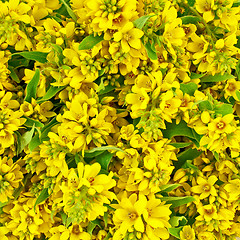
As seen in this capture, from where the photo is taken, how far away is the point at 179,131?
3.96ft

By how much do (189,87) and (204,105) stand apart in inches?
3.4

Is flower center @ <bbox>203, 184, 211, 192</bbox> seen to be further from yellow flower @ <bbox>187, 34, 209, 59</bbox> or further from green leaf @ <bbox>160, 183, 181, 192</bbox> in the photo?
yellow flower @ <bbox>187, 34, 209, 59</bbox>

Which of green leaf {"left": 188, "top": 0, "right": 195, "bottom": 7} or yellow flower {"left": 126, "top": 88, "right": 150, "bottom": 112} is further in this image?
green leaf {"left": 188, "top": 0, "right": 195, "bottom": 7}

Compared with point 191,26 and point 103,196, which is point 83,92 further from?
point 191,26

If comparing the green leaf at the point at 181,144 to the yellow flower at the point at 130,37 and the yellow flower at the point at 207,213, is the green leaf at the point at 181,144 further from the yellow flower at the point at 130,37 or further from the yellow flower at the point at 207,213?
the yellow flower at the point at 130,37

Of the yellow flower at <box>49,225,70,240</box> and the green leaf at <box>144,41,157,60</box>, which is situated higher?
the green leaf at <box>144,41,157,60</box>

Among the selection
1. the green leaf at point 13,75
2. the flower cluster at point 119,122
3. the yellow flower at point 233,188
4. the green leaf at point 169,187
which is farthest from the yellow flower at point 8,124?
the yellow flower at point 233,188

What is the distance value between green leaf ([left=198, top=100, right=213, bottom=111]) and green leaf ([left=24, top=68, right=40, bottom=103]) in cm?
52

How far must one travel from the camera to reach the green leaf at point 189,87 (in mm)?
1199

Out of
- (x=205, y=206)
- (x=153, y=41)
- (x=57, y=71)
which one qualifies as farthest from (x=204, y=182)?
(x=57, y=71)

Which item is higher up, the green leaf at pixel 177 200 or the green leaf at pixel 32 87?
the green leaf at pixel 32 87

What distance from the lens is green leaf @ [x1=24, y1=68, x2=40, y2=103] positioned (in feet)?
3.82

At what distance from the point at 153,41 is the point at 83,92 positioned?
27 cm

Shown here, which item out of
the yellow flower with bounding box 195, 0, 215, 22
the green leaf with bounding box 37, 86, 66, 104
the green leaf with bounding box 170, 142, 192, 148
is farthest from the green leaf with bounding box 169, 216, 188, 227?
the yellow flower with bounding box 195, 0, 215, 22
